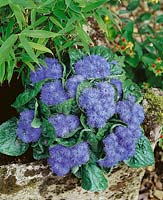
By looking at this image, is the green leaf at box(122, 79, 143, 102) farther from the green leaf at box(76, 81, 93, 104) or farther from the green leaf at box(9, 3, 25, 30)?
the green leaf at box(9, 3, 25, 30)

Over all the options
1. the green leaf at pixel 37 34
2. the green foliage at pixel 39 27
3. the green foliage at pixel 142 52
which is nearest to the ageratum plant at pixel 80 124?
the green foliage at pixel 39 27

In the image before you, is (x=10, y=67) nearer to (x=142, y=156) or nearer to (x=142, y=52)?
(x=142, y=156)

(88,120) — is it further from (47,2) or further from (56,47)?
(47,2)

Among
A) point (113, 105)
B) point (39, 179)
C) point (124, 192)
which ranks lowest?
point (124, 192)

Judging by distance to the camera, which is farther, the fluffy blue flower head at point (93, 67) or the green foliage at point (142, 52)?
the green foliage at point (142, 52)

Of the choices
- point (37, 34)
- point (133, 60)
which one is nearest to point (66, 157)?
point (37, 34)

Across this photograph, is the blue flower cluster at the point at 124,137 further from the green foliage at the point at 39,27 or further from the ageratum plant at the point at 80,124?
the green foliage at the point at 39,27

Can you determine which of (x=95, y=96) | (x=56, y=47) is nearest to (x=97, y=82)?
(x=95, y=96)
